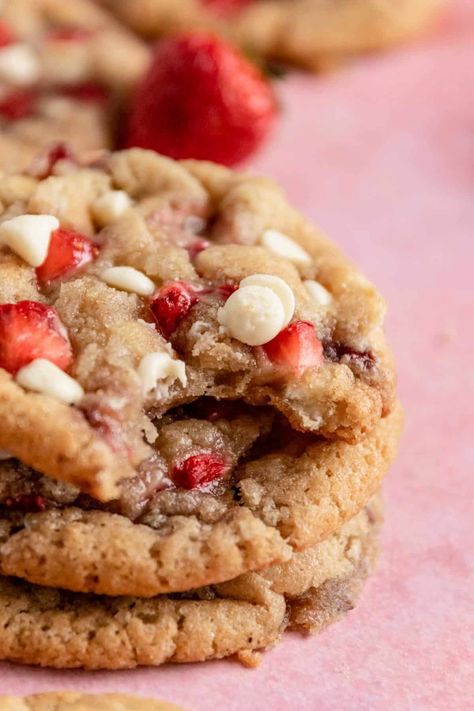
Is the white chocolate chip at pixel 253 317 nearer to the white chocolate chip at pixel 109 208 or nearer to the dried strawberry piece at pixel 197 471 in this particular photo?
the dried strawberry piece at pixel 197 471

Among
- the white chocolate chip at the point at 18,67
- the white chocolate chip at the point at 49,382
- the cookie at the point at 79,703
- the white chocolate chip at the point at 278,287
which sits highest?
the white chocolate chip at the point at 278,287

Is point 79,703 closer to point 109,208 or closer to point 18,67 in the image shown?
point 109,208

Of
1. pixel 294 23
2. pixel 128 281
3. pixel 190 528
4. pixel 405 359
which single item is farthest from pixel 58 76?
pixel 190 528

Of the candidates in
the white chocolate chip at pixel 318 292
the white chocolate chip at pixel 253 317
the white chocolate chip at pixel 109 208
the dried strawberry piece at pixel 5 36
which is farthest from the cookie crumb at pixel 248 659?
the dried strawberry piece at pixel 5 36

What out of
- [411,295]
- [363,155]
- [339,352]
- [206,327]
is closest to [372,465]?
[339,352]

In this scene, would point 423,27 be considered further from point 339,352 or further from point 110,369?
point 110,369
